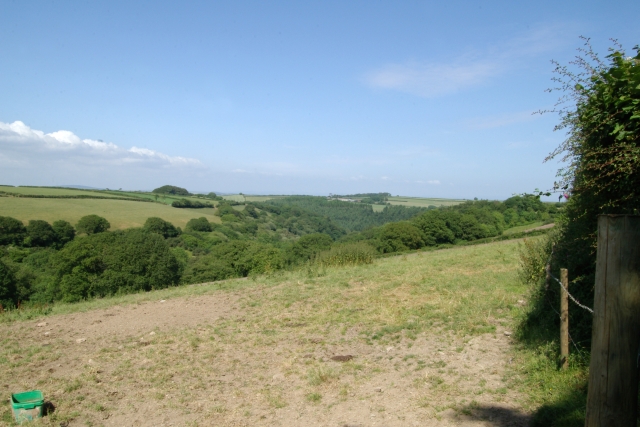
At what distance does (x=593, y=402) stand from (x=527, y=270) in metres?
8.27

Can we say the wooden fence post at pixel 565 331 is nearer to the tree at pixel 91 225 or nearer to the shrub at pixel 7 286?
the shrub at pixel 7 286

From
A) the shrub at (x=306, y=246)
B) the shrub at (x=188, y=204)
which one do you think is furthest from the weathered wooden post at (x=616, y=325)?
the shrub at (x=188, y=204)

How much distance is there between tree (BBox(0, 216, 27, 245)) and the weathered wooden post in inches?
2075

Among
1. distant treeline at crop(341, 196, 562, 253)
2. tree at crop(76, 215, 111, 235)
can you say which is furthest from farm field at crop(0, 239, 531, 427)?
tree at crop(76, 215, 111, 235)

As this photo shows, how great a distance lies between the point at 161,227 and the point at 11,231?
16254 millimetres

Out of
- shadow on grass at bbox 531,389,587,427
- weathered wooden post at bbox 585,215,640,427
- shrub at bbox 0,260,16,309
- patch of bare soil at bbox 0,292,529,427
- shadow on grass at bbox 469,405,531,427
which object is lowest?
shrub at bbox 0,260,16,309

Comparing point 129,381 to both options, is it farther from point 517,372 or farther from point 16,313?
point 16,313

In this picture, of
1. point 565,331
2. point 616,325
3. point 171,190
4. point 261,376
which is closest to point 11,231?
point 261,376

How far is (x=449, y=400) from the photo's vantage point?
4.73 metres

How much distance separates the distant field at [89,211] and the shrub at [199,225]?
149 cm

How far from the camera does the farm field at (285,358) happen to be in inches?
191

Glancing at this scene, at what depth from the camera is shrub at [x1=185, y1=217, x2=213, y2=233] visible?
61966mm

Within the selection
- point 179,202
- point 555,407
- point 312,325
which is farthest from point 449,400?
point 179,202

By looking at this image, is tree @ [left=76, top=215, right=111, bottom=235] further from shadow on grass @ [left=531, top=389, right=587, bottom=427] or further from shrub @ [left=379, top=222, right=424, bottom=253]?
shadow on grass @ [left=531, top=389, right=587, bottom=427]
